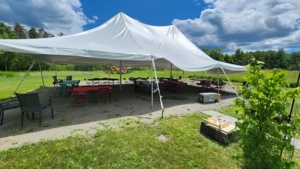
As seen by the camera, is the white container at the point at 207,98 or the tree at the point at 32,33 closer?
the white container at the point at 207,98

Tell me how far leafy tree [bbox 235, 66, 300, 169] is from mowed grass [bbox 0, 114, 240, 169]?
0.42 m

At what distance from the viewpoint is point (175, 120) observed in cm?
486

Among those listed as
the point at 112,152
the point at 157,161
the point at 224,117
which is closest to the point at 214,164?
the point at 157,161

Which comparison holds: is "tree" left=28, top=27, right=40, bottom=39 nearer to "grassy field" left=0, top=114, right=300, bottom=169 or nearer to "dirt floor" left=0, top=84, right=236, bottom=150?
"dirt floor" left=0, top=84, right=236, bottom=150

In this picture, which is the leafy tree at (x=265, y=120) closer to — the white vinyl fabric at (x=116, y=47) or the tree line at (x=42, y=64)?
the tree line at (x=42, y=64)

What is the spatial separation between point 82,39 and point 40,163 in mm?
4712

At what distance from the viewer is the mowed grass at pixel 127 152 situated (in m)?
2.67

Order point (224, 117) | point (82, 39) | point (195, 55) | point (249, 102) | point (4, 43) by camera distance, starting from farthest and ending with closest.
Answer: point (195, 55) → point (82, 39) → point (224, 117) → point (4, 43) → point (249, 102)

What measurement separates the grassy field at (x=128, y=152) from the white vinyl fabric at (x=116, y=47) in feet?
9.26

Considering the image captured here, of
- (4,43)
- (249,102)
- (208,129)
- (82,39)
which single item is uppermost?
(82,39)

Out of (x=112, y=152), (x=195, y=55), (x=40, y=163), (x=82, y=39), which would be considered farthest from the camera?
(x=195, y=55)

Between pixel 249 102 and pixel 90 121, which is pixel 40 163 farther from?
pixel 249 102

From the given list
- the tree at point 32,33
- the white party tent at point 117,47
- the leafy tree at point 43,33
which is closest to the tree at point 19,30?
the tree at point 32,33

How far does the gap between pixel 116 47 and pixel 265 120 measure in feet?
17.9
